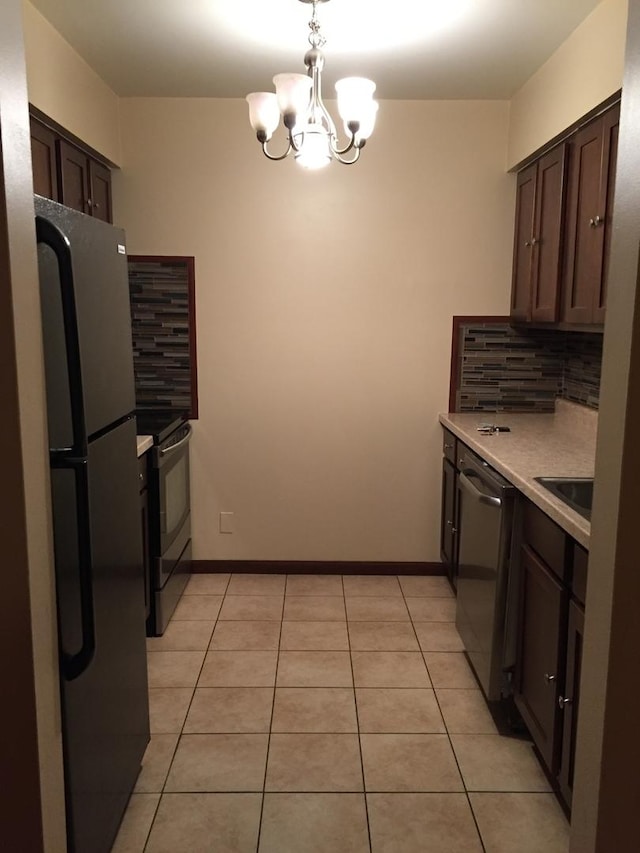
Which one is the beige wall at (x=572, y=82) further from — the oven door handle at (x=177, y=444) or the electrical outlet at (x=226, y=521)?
the electrical outlet at (x=226, y=521)

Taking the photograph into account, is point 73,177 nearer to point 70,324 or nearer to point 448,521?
point 70,324

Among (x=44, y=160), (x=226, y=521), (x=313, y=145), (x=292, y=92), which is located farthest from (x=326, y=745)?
(x=44, y=160)

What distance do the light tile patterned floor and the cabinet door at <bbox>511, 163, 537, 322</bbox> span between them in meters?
1.61

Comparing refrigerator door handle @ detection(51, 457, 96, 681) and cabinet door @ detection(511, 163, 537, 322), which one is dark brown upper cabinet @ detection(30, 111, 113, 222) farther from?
cabinet door @ detection(511, 163, 537, 322)

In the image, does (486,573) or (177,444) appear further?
(177,444)

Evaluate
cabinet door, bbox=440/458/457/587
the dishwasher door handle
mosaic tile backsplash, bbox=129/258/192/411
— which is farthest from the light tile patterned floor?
mosaic tile backsplash, bbox=129/258/192/411

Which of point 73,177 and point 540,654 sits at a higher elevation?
point 73,177

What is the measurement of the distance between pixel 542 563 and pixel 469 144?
7.78 ft

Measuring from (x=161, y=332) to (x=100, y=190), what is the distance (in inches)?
30.4

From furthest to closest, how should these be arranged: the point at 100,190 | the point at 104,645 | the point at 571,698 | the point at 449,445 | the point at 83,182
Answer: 1. the point at 449,445
2. the point at 100,190
3. the point at 83,182
4. the point at 571,698
5. the point at 104,645

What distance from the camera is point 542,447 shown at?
A: 113 inches

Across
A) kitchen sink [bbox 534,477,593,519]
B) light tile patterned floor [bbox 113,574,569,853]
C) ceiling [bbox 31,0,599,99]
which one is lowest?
light tile patterned floor [bbox 113,574,569,853]

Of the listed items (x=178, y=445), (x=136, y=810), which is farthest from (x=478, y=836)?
(x=178, y=445)

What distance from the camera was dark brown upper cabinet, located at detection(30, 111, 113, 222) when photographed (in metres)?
2.61
